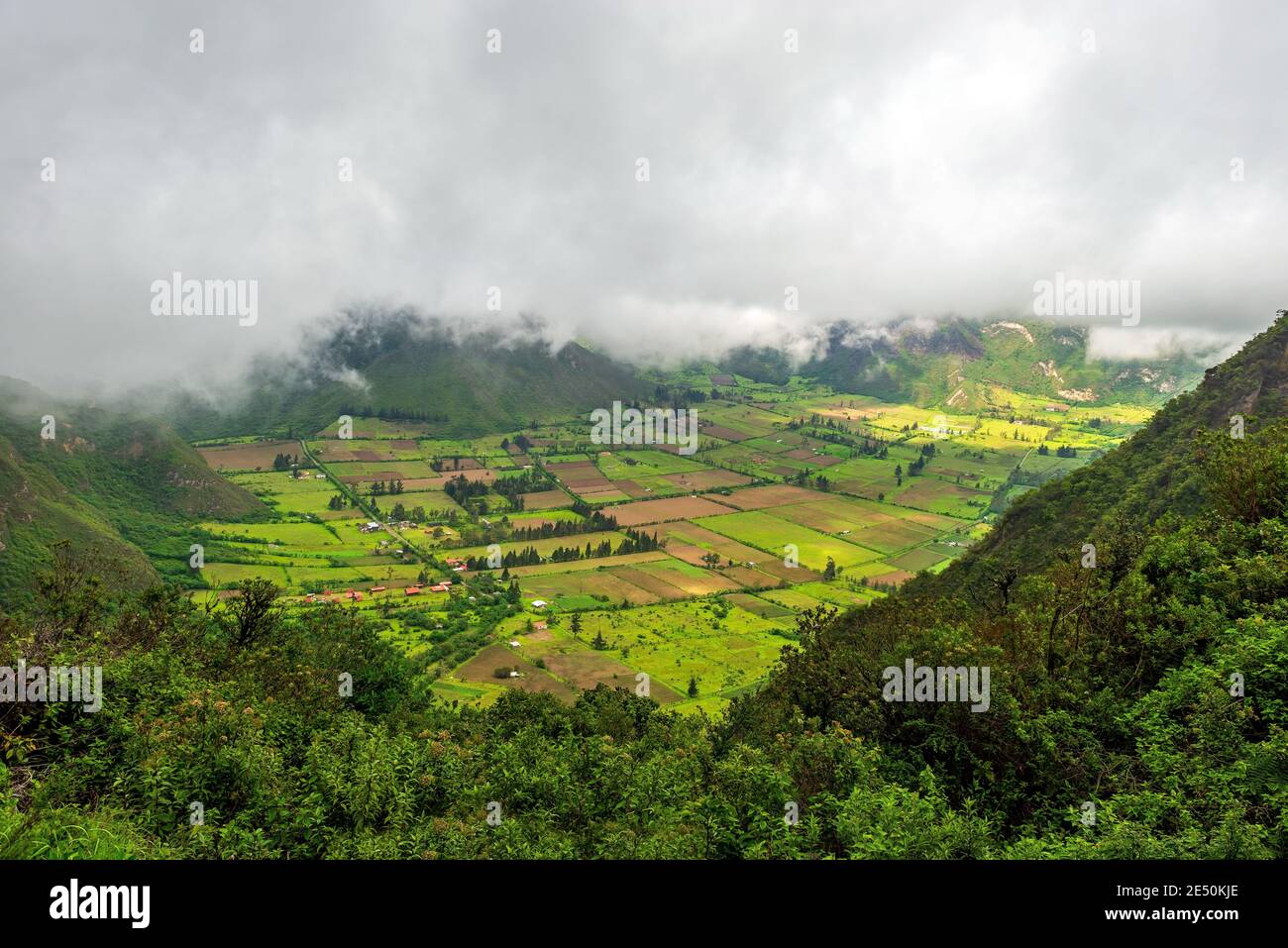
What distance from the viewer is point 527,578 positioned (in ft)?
398

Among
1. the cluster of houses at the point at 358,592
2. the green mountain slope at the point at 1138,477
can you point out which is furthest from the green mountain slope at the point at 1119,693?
the cluster of houses at the point at 358,592

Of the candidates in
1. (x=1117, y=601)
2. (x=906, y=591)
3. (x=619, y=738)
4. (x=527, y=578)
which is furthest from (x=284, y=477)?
(x=1117, y=601)

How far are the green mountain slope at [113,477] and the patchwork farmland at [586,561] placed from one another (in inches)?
368

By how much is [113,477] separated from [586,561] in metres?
107

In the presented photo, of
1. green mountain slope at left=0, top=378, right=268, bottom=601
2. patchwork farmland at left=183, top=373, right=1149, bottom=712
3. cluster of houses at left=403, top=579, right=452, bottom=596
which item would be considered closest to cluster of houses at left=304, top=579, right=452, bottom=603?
cluster of houses at left=403, top=579, right=452, bottom=596

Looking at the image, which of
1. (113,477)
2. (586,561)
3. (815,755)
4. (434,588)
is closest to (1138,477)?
(815,755)

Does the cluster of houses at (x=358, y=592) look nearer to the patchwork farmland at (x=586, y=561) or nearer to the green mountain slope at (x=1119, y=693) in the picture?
the patchwork farmland at (x=586, y=561)

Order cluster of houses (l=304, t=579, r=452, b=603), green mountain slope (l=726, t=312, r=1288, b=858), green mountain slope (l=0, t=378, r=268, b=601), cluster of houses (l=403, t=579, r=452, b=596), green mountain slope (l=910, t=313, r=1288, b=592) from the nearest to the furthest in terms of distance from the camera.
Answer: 1. green mountain slope (l=726, t=312, r=1288, b=858)
2. green mountain slope (l=910, t=313, r=1288, b=592)
3. cluster of houses (l=304, t=579, r=452, b=603)
4. green mountain slope (l=0, t=378, r=268, b=601)
5. cluster of houses (l=403, t=579, r=452, b=596)

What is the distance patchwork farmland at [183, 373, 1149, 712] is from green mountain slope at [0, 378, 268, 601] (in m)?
9.35

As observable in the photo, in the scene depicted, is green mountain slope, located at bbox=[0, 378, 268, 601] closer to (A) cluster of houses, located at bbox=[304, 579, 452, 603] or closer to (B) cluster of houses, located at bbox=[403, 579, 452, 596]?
(A) cluster of houses, located at bbox=[304, 579, 452, 603]

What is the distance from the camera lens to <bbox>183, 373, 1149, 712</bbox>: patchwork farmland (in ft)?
279
